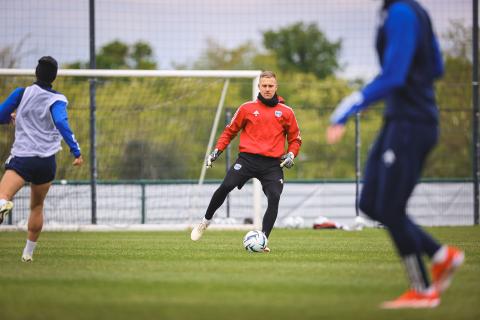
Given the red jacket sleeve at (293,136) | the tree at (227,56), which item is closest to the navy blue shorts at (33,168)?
the red jacket sleeve at (293,136)

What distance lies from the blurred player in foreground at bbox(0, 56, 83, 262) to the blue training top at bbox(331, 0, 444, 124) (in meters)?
3.92

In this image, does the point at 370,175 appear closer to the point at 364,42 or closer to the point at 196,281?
the point at 196,281

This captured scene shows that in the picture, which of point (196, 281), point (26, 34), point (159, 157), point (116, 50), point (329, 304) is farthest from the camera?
point (116, 50)

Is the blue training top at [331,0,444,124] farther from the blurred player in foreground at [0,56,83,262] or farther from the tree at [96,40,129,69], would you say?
the tree at [96,40,129,69]

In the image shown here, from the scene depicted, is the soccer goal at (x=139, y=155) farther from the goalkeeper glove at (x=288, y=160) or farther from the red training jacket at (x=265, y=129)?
the goalkeeper glove at (x=288, y=160)

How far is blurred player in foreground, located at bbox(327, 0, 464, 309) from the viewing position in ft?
20.4

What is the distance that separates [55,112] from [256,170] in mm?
3134

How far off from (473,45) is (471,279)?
1359 centimetres

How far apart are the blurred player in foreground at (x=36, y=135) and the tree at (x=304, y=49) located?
210 feet

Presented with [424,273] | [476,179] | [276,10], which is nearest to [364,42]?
[276,10]

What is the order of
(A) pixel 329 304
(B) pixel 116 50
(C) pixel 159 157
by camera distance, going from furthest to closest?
(B) pixel 116 50
(C) pixel 159 157
(A) pixel 329 304

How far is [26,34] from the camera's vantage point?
59.6 feet

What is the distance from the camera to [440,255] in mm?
6336

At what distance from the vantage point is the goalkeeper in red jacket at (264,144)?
37.9 feet
